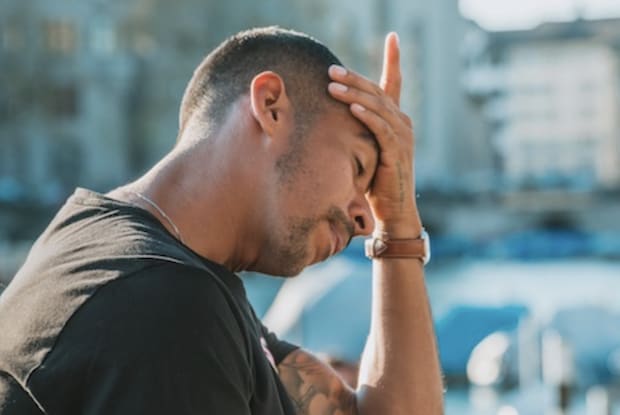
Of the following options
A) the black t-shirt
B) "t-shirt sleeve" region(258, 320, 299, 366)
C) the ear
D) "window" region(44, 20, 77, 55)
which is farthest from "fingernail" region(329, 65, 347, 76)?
"window" region(44, 20, 77, 55)

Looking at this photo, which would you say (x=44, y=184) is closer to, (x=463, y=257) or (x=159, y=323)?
(x=463, y=257)

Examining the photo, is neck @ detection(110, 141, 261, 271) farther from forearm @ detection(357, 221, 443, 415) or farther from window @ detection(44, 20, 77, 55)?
window @ detection(44, 20, 77, 55)

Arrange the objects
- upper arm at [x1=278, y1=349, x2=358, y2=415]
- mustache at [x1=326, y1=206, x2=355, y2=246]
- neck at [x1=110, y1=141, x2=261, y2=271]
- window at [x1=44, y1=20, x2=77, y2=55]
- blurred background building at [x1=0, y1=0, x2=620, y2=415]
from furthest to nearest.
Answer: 1. window at [x1=44, y1=20, x2=77, y2=55]
2. blurred background building at [x1=0, y1=0, x2=620, y2=415]
3. upper arm at [x1=278, y1=349, x2=358, y2=415]
4. mustache at [x1=326, y1=206, x2=355, y2=246]
5. neck at [x1=110, y1=141, x2=261, y2=271]

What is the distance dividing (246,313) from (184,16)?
42093 millimetres

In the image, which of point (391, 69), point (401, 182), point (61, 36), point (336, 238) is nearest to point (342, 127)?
point (336, 238)

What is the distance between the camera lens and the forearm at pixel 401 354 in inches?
85.2

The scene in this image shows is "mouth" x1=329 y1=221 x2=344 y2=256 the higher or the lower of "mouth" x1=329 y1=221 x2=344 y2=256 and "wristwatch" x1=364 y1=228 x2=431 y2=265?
the higher

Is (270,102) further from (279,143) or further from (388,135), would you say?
(388,135)

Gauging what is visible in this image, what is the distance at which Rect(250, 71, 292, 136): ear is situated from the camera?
1797mm

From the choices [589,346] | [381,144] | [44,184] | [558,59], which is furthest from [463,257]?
[381,144]

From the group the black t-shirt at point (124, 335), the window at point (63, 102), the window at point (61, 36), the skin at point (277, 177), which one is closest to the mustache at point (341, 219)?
the skin at point (277, 177)

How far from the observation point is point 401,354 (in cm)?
218

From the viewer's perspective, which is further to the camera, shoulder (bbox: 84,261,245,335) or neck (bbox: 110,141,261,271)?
neck (bbox: 110,141,261,271)

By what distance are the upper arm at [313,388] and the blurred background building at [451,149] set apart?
2101 millimetres
